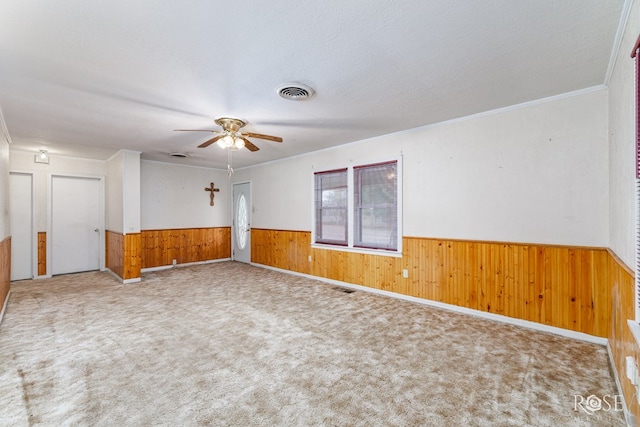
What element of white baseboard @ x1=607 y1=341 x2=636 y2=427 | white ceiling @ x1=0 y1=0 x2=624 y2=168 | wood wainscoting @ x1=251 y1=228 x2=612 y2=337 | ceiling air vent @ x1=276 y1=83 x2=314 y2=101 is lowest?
white baseboard @ x1=607 y1=341 x2=636 y2=427

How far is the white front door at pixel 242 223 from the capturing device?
7340 mm

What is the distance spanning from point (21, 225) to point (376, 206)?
646cm

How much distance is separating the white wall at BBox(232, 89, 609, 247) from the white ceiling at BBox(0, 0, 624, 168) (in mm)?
257

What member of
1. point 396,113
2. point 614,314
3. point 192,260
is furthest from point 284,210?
point 614,314

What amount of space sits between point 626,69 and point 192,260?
757 centimetres

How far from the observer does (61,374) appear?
2307 mm

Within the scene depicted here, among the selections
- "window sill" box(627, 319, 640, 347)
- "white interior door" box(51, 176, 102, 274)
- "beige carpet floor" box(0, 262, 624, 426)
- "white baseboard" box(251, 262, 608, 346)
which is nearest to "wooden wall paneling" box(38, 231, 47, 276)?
"white interior door" box(51, 176, 102, 274)

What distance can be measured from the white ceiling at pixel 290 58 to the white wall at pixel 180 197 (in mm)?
2779

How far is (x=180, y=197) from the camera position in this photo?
7008mm

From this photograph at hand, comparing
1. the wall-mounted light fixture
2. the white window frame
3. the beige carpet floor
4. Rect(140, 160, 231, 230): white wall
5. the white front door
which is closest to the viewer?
the beige carpet floor

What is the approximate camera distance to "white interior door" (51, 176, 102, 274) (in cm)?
586

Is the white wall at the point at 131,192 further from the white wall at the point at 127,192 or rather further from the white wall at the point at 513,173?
the white wall at the point at 513,173

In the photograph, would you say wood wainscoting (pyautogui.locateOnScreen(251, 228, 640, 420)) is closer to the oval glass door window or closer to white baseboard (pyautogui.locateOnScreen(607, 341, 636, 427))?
white baseboard (pyautogui.locateOnScreen(607, 341, 636, 427))

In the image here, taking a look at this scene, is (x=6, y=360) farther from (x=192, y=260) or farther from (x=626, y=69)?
(x=626, y=69)
